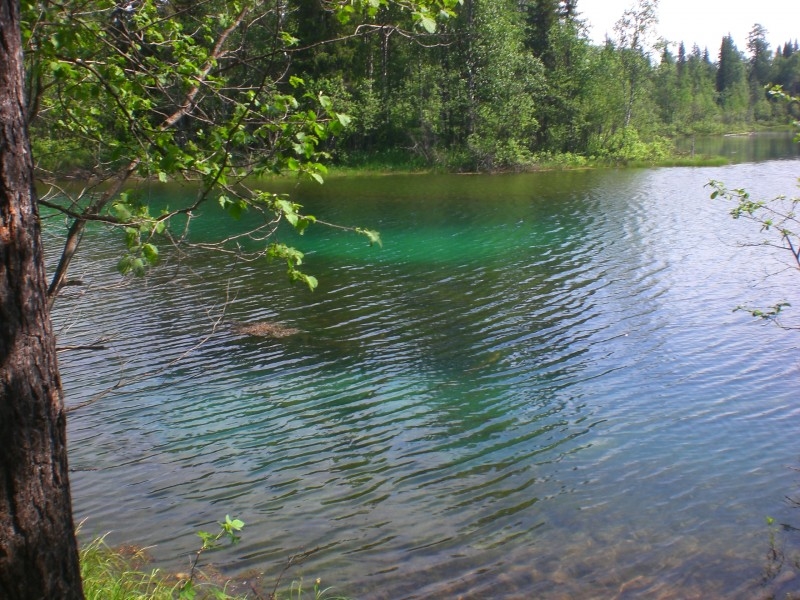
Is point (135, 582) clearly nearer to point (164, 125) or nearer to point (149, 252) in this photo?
point (149, 252)

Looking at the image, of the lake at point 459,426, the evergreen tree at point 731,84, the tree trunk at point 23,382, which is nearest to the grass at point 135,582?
the lake at point 459,426

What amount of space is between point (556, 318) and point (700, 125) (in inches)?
3836

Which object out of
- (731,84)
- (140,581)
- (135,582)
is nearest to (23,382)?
(135,582)

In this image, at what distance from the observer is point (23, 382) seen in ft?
9.49

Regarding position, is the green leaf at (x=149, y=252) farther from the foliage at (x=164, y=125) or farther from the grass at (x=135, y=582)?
the grass at (x=135, y=582)

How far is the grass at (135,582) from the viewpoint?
519cm

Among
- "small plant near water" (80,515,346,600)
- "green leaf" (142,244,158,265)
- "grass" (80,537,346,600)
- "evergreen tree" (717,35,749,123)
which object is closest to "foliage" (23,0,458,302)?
"green leaf" (142,244,158,265)

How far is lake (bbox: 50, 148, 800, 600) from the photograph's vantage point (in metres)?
6.54

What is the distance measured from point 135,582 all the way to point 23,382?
3605 millimetres

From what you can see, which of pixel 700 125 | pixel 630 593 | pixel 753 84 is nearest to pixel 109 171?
pixel 630 593

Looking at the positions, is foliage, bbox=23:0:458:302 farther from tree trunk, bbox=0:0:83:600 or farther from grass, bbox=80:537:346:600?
grass, bbox=80:537:346:600

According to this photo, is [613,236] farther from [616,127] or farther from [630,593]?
[616,127]

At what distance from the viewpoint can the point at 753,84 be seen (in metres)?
128

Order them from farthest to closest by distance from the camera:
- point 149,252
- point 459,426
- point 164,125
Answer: point 459,426, point 164,125, point 149,252
